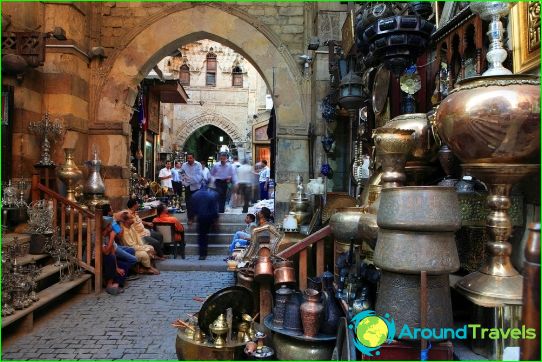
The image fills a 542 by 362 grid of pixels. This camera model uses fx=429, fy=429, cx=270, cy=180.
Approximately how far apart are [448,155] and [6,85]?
22.8 ft

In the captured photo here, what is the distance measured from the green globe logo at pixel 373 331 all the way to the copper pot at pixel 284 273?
1265 millimetres

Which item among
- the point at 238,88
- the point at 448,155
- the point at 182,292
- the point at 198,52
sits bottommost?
the point at 182,292

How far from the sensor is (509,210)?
2074mm

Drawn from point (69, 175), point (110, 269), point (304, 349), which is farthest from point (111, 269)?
point (304, 349)

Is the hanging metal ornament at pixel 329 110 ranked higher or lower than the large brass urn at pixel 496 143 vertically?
higher

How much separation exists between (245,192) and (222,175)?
2.90ft

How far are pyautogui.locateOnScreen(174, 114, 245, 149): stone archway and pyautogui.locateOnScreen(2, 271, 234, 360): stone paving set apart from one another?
15.1 metres

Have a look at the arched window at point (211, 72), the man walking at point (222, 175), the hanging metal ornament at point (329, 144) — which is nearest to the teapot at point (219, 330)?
the hanging metal ornament at point (329, 144)

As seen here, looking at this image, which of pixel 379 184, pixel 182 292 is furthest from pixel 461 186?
pixel 182 292

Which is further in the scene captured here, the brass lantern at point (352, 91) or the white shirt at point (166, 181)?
the white shirt at point (166, 181)

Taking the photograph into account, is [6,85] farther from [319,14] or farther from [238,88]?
[238,88]

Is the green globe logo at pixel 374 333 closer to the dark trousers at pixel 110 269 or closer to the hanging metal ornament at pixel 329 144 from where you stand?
the dark trousers at pixel 110 269

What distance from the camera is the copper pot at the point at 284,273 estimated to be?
127 inches

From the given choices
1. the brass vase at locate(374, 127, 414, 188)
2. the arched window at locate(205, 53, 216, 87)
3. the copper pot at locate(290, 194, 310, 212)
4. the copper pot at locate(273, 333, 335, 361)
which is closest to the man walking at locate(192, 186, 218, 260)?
the copper pot at locate(290, 194, 310, 212)
